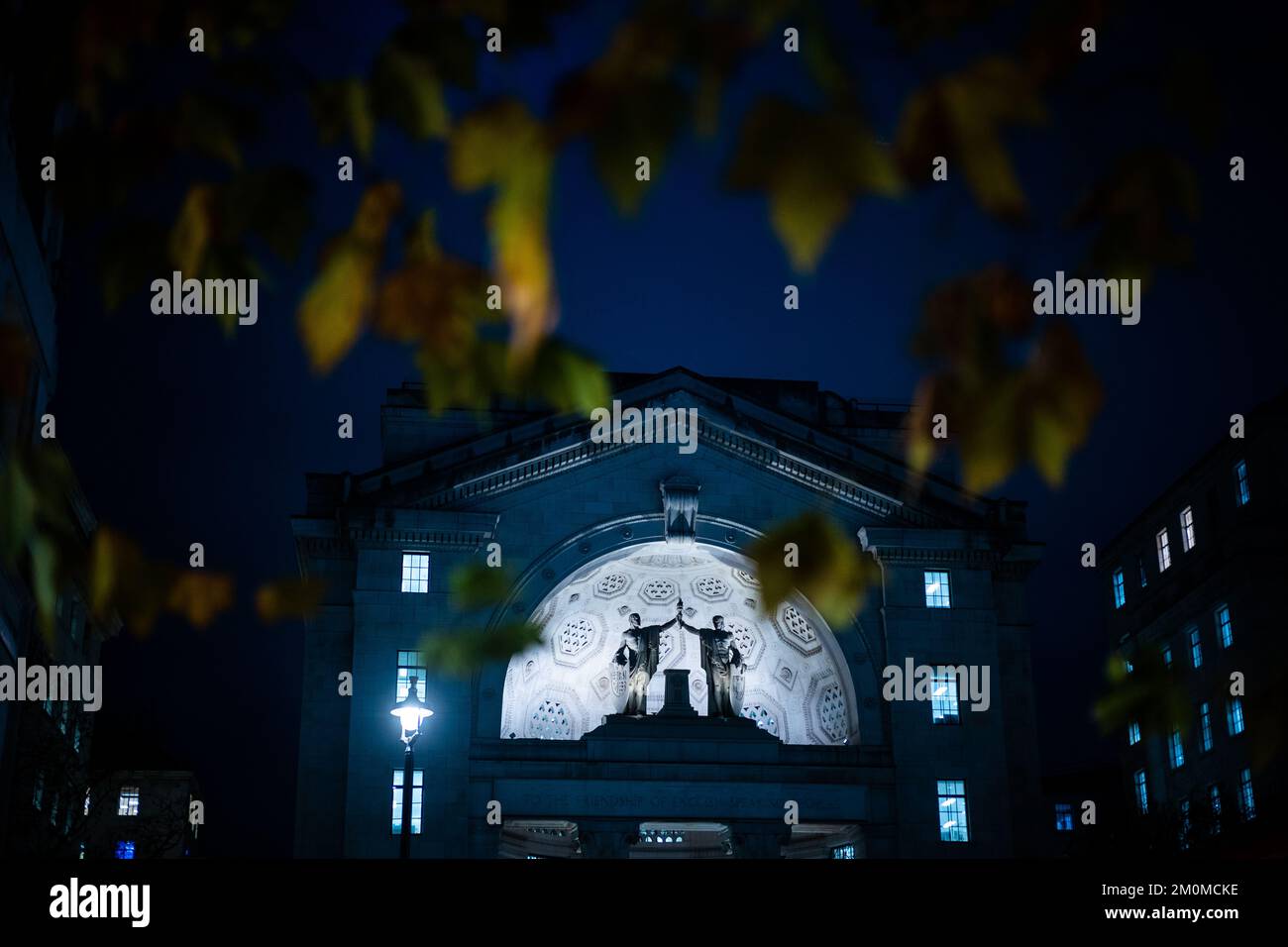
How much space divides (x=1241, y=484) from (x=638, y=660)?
29.8 meters

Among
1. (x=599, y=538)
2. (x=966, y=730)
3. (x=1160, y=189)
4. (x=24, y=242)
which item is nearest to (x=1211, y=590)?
(x=966, y=730)

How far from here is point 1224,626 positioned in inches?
2470

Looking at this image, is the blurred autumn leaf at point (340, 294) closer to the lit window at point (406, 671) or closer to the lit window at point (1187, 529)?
the lit window at point (406, 671)

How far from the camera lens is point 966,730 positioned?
46062 mm

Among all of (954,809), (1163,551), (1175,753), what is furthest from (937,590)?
(1163,551)

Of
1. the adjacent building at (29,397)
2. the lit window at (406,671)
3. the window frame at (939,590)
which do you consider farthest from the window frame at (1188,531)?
the adjacent building at (29,397)

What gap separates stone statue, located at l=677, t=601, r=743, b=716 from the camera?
150ft

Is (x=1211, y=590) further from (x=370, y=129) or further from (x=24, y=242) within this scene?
(x=370, y=129)

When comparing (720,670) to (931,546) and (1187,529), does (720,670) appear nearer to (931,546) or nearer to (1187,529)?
(931,546)

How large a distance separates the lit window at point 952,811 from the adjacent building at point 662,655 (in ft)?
0.19

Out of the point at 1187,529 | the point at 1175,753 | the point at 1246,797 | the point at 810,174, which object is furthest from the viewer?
the point at 1175,753

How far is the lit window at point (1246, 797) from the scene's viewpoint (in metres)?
59.6

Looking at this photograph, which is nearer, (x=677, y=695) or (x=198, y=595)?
(x=198, y=595)

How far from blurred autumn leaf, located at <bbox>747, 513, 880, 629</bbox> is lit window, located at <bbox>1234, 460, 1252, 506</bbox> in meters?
60.2
